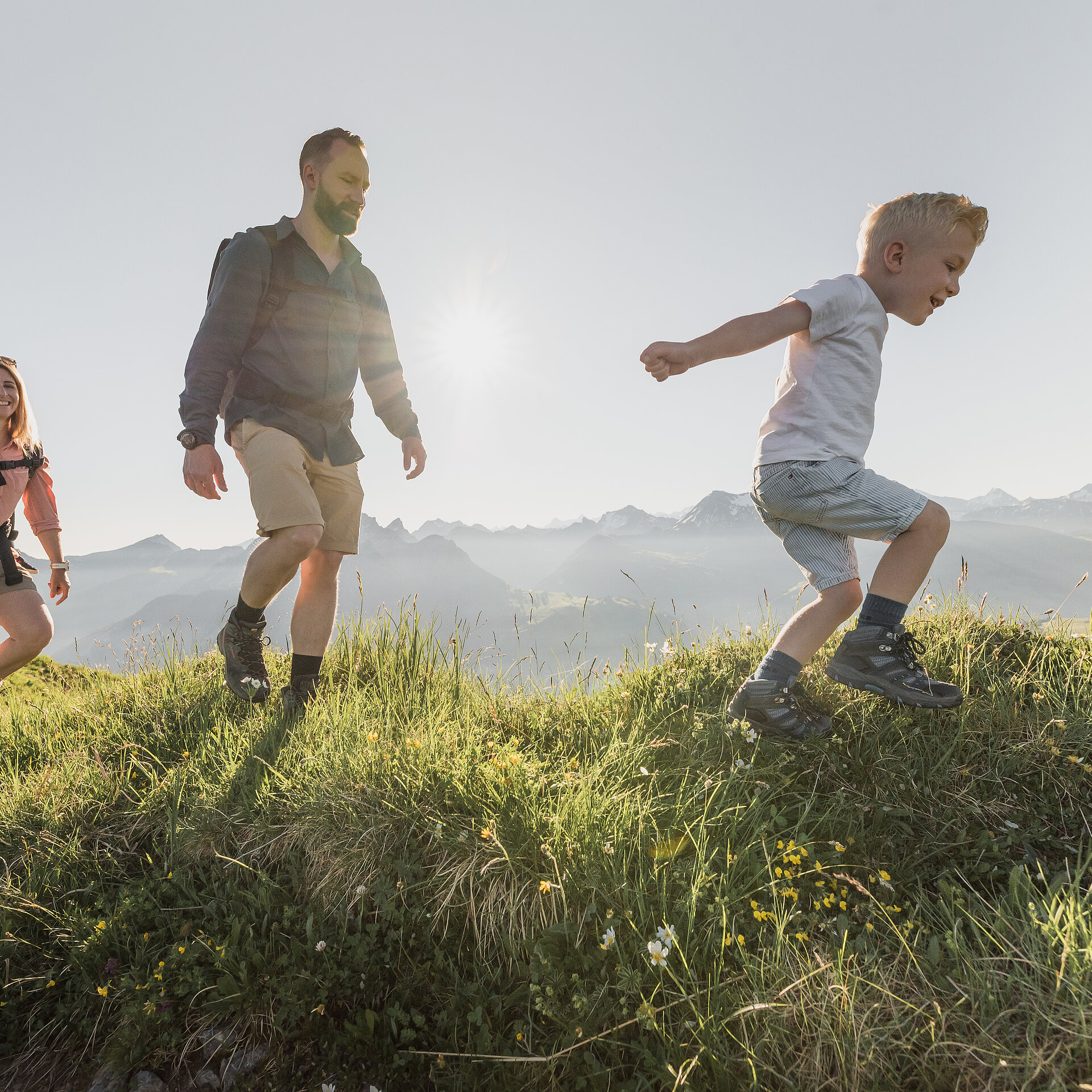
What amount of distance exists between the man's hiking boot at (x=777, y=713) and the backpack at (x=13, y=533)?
15.3ft

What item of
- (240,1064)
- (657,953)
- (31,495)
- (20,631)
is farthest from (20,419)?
(657,953)

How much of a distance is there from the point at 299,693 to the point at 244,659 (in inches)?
15.1

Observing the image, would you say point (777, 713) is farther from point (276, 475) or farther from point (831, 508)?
point (276, 475)

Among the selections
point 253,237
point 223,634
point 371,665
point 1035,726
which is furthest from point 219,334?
point 1035,726

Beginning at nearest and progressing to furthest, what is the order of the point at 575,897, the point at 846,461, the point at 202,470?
the point at 575,897 → the point at 846,461 → the point at 202,470

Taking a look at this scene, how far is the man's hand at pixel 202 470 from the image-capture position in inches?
121

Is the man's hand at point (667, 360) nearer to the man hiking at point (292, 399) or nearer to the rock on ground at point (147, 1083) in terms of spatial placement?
the man hiking at point (292, 399)

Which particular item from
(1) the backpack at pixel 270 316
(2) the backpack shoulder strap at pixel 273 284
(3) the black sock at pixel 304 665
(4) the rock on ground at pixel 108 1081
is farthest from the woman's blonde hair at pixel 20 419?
(4) the rock on ground at pixel 108 1081

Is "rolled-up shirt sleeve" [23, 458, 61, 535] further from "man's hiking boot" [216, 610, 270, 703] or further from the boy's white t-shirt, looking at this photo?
the boy's white t-shirt

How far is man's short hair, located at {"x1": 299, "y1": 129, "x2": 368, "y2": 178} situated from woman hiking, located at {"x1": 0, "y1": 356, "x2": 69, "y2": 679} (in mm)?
2700

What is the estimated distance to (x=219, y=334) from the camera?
10.5ft

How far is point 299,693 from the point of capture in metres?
3.38

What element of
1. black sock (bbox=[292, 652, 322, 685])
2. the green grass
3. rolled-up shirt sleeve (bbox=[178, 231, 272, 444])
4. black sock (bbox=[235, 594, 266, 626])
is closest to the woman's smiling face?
rolled-up shirt sleeve (bbox=[178, 231, 272, 444])

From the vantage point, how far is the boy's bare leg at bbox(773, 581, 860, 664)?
8.88 feet
